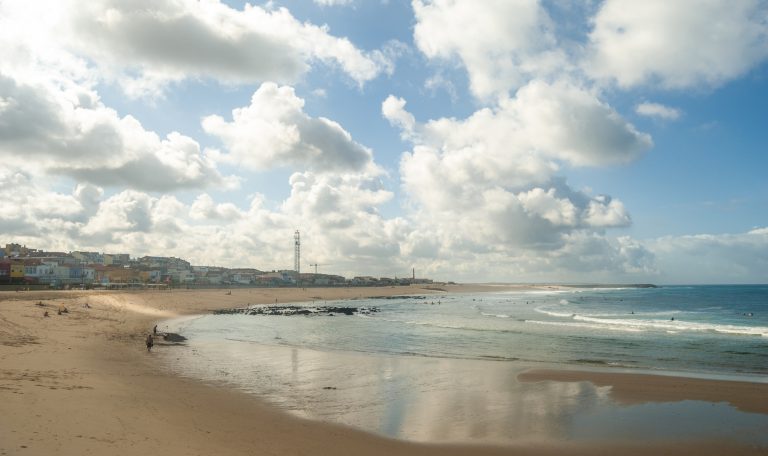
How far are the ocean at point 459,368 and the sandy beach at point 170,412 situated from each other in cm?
89

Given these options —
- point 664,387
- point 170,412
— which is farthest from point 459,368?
point 170,412

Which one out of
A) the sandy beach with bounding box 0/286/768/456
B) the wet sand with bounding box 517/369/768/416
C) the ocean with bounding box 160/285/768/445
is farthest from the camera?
the wet sand with bounding box 517/369/768/416

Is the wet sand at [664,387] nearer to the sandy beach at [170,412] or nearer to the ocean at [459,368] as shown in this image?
the sandy beach at [170,412]

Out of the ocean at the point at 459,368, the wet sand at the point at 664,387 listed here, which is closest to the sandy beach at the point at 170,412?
the wet sand at the point at 664,387

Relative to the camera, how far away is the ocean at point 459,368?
13805 millimetres

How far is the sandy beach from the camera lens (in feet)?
32.9

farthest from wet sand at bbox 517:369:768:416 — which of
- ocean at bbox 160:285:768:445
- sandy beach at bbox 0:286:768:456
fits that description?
ocean at bbox 160:285:768:445

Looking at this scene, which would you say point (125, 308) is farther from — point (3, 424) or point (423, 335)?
point (3, 424)

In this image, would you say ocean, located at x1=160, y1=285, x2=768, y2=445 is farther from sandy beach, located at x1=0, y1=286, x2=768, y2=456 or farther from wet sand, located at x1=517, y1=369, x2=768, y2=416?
sandy beach, located at x1=0, y1=286, x2=768, y2=456

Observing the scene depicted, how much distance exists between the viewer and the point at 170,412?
43.1ft

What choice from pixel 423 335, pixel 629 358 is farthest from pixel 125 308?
pixel 629 358

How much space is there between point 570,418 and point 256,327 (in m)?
34.1

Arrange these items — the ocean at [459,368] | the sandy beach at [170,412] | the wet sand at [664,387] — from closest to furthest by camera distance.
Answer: the sandy beach at [170,412]
the ocean at [459,368]
the wet sand at [664,387]

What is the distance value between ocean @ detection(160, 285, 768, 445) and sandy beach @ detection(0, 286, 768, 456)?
889 mm
